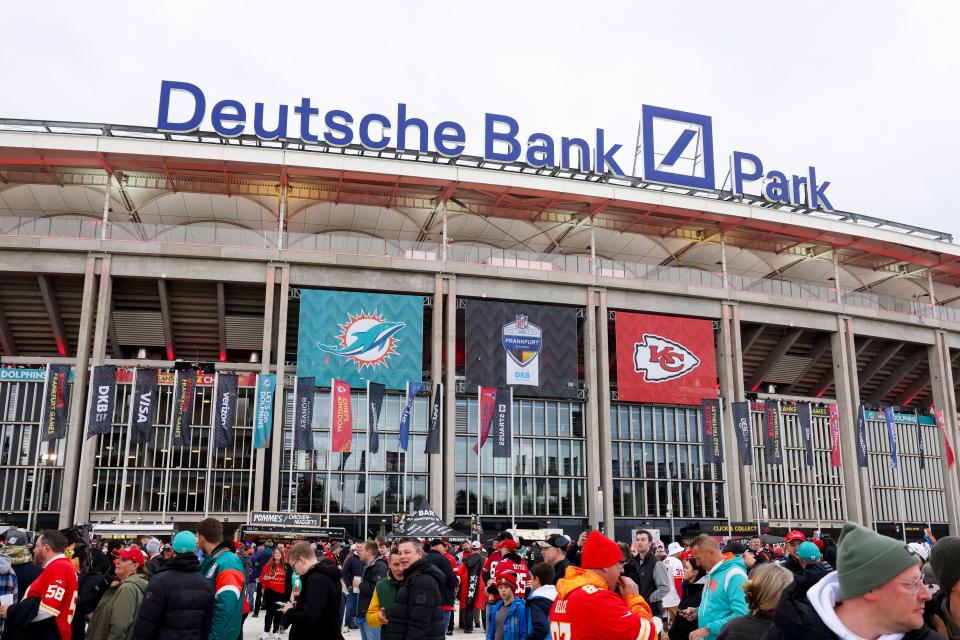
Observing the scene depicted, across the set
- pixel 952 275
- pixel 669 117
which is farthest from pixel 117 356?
pixel 952 275

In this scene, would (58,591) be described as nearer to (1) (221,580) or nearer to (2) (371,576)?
(1) (221,580)

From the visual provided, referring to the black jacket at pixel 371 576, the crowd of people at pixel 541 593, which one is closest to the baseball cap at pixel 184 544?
the crowd of people at pixel 541 593

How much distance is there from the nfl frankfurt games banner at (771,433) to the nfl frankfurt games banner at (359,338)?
2037 cm

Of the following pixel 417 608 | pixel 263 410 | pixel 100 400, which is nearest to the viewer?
pixel 417 608

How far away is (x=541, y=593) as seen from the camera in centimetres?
775

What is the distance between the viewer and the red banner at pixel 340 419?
39.6 m

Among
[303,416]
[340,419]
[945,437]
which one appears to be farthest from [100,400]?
[945,437]

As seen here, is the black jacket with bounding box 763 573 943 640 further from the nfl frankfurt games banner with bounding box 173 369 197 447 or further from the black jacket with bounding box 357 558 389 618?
the nfl frankfurt games banner with bounding box 173 369 197 447

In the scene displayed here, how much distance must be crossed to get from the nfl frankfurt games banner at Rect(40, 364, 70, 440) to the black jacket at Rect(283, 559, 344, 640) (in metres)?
35.7

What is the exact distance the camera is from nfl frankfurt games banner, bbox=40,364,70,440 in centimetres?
3925

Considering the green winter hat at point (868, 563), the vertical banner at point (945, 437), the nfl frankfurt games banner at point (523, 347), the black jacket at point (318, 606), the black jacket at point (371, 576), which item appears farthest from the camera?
the vertical banner at point (945, 437)

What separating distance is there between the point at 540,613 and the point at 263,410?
33830 millimetres

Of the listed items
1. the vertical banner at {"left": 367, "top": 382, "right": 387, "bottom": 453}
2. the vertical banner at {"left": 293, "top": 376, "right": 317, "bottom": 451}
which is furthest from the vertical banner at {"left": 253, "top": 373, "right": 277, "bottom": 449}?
the vertical banner at {"left": 367, "top": 382, "right": 387, "bottom": 453}

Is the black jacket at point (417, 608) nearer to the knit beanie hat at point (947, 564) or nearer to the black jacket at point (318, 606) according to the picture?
the black jacket at point (318, 606)
